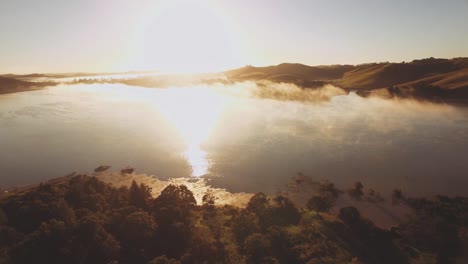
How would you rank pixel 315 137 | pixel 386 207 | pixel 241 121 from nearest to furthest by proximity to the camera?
1. pixel 386 207
2. pixel 315 137
3. pixel 241 121

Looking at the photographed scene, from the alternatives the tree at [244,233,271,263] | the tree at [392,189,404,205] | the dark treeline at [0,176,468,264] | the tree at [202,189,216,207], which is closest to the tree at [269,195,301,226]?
the dark treeline at [0,176,468,264]

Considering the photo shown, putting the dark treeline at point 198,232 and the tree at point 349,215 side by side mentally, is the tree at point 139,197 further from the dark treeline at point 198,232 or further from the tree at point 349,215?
the tree at point 349,215

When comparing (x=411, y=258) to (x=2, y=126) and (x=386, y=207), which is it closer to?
(x=386, y=207)

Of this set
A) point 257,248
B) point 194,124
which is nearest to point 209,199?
point 257,248

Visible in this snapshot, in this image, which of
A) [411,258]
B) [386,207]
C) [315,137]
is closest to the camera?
[411,258]

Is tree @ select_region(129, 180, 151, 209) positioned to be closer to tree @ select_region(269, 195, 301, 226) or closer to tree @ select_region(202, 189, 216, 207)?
tree @ select_region(202, 189, 216, 207)

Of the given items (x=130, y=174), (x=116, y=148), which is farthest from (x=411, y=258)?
(x=116, y=148)
